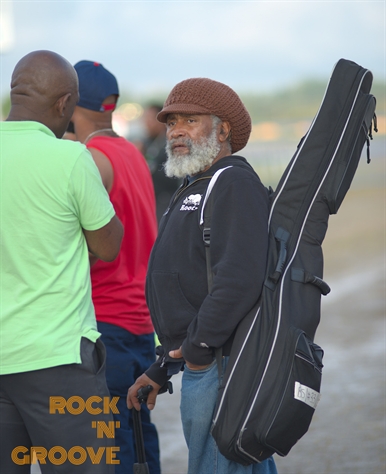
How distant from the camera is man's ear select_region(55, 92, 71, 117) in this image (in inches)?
121

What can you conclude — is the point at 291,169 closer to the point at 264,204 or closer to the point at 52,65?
the point at 264,204

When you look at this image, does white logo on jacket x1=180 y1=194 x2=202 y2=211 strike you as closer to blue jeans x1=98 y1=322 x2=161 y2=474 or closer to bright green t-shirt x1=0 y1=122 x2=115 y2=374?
bright green t-shirt x1=0 y1=122 x2=115 y2=374

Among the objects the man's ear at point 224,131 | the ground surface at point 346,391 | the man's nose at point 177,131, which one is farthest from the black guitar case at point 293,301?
the ground surface at point 346,391

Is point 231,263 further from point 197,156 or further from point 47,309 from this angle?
point 47,309

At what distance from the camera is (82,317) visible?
117 inches

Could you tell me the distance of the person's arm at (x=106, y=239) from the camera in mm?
3049

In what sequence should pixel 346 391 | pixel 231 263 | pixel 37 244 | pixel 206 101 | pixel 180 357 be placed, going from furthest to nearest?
pixel 346 391 < pixel 206 101 < pixel 180 357 < pixel 37 244 < pixel 231 263

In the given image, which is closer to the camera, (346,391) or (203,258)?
(203,258)

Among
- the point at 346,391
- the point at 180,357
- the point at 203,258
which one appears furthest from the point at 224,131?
the point at 346,391

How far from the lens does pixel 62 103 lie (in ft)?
10.1

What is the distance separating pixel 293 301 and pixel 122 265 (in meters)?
1.31

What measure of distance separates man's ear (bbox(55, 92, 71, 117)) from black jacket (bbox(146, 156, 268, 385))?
1.91ft

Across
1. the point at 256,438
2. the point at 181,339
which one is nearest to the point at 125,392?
the point at 181,339

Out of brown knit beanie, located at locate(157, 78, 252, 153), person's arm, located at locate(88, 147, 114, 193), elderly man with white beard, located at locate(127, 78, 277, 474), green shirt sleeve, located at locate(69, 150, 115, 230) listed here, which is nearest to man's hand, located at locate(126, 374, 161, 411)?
elderly man with white beard, located at locate(127, 78, 277, 474)
